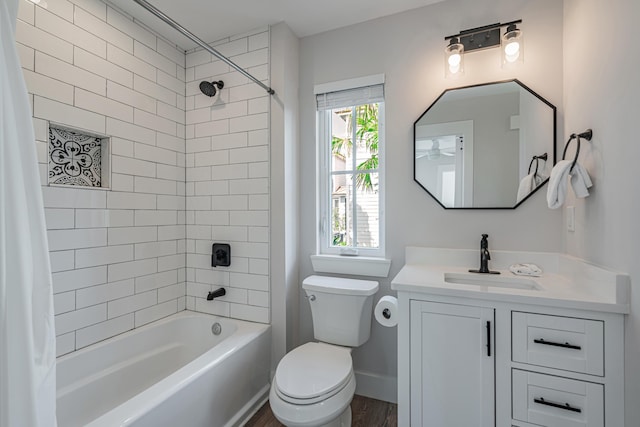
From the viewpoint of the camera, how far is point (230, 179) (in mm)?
2170

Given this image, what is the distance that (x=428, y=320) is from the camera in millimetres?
1351

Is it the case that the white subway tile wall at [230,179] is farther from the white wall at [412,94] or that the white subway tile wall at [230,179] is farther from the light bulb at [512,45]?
the light bulb at [512,45]

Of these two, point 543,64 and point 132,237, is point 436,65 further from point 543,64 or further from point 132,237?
point 132,237

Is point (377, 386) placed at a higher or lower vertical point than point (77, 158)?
lower

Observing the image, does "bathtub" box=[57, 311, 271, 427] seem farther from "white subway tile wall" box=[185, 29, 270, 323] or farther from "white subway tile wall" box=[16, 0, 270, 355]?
"white subway tile wall" box=[185, 29, 270, 323]

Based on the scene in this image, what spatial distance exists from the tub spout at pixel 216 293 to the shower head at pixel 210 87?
1.40 m

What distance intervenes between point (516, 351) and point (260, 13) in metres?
2.30

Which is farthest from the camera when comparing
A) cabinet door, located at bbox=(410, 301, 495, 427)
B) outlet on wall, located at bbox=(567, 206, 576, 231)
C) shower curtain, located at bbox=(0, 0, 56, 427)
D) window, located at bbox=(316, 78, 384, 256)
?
window, located at bbox=(316, 78, 384, 256)

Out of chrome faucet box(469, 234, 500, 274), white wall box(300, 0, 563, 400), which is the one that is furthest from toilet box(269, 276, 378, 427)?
chrome faucet box(469, 234, 500, 274)

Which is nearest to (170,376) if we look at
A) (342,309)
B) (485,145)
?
(342,309)

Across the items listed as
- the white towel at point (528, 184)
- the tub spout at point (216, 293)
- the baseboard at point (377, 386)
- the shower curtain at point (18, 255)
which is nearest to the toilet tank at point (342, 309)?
the baseboard at point (377, 386)

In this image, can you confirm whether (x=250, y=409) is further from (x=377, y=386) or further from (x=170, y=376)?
(x=377, y=386)

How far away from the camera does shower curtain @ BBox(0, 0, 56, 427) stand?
62 centimetres

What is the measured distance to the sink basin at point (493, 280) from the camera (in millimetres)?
1516
